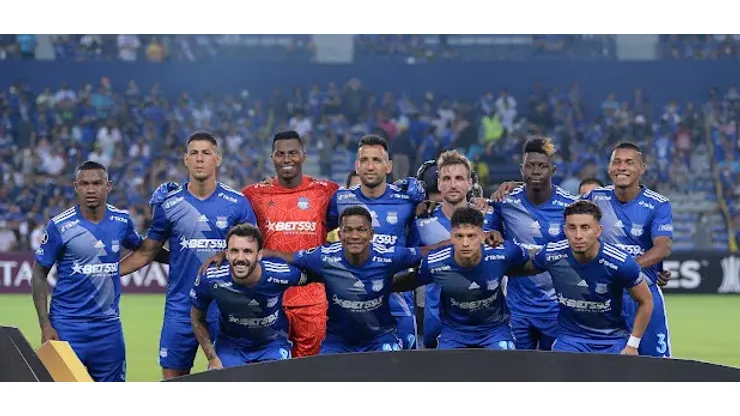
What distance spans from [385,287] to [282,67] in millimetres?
17553

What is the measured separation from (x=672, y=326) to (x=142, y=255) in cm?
910

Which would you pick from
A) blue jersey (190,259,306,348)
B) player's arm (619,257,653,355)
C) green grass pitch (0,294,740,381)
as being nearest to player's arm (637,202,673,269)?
player's arm (619,257,653,355)

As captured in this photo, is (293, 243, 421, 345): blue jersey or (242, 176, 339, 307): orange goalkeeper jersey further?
(242, 176, 339, 307): orange goalkeeper jersey

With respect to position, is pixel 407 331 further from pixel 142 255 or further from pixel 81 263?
pixel 81 263

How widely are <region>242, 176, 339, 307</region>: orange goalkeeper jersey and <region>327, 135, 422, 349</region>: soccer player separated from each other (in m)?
0.14

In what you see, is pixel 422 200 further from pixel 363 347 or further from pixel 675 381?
pixel 675 381

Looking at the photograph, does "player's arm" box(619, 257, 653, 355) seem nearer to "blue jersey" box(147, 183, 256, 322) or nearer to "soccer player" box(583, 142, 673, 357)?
"soccer player" box(583, 142, 673, 357)

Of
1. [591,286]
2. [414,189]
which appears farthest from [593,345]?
[414,189]

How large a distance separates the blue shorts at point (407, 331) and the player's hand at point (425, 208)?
701 mm

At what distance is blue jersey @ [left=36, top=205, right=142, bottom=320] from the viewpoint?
25.2 feet

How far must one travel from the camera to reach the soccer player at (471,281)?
6.98m

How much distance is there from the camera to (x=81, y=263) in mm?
7703

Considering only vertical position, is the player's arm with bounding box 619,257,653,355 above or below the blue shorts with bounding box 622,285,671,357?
above

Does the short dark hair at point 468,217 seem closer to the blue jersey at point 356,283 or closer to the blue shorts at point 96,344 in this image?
the blue jersey at point 356,283
